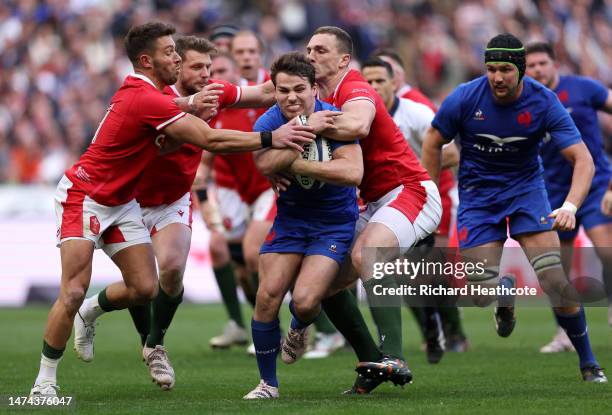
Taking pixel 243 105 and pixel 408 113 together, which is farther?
pixel 408 113

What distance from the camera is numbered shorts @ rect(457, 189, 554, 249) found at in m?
9.60

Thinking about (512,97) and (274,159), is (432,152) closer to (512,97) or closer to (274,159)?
(512,97)

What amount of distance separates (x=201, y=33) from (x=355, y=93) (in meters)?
15.2

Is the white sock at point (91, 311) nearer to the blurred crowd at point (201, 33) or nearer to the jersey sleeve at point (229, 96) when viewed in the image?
the jersey sleeve at point (229, 96)

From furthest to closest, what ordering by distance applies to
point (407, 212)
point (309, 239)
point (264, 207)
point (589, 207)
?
1. point (264, 207)
2. point (589, 207)
3. point (407, 212)
4. point (309, 239)

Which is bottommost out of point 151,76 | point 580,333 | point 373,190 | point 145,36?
point 580,333

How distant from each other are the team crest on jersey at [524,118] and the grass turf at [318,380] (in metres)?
2.04

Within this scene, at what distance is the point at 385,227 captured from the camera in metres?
8.70

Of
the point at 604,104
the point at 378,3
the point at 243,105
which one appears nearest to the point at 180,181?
the point at 243,105

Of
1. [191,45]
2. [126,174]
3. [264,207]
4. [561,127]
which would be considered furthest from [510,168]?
[264,207]

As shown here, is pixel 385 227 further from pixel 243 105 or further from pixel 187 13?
pixel 187 13

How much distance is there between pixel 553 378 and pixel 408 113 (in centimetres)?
334

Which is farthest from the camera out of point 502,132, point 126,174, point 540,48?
point 540,48

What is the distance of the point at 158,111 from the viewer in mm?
8461
